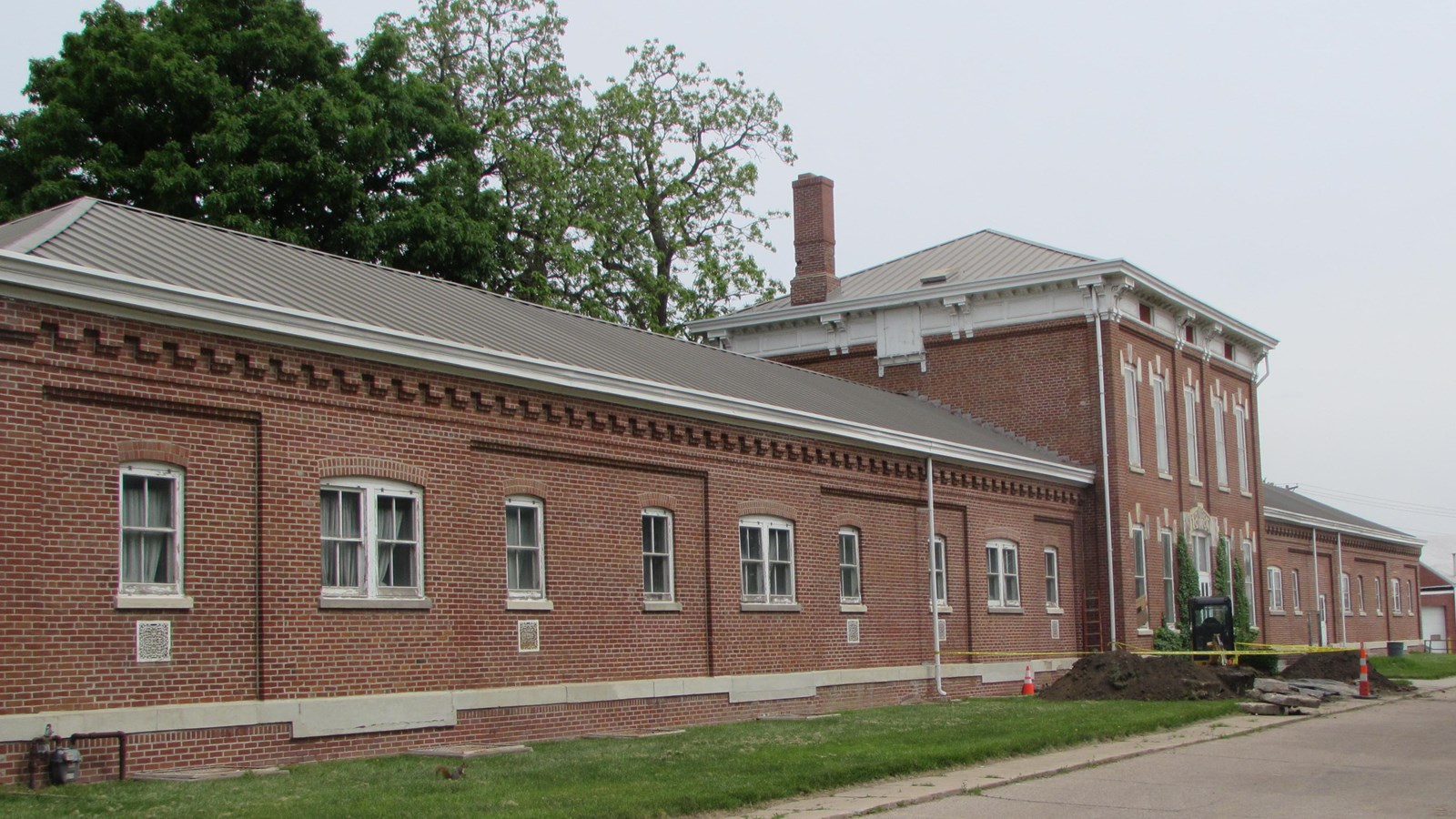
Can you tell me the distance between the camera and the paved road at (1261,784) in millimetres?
13961

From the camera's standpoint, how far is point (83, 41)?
35281 mm

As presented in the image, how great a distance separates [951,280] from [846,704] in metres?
14.5

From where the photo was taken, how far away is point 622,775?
15.1m

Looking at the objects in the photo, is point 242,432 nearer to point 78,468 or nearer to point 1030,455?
point 78,468

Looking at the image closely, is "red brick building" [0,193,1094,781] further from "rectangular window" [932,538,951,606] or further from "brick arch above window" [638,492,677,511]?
"rectangular window" [932,538,951,606]

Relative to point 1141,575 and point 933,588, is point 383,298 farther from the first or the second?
point 1141,575

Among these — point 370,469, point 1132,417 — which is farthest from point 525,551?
point 1132,417

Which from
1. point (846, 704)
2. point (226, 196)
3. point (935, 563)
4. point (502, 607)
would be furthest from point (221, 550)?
point (226, 196)

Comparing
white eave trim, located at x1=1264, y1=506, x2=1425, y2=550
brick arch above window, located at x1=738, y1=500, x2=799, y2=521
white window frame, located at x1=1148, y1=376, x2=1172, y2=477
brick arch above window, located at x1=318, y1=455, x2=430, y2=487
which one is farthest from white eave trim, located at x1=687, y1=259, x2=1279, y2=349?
brick arch above window, located at x1=318, y1=455, x2=430, y2=487

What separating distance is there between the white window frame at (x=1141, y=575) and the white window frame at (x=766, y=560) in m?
13.0

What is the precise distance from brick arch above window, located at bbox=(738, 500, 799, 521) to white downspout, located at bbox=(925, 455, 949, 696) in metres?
4.38

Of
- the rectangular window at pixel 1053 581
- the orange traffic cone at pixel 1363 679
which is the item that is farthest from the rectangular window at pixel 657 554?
the orange traffic cone at pixel 1363 679

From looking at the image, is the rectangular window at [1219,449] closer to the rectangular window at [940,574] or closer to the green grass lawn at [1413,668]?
the green grass lawn at [1413,668]

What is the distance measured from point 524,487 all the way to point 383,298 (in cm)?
334
